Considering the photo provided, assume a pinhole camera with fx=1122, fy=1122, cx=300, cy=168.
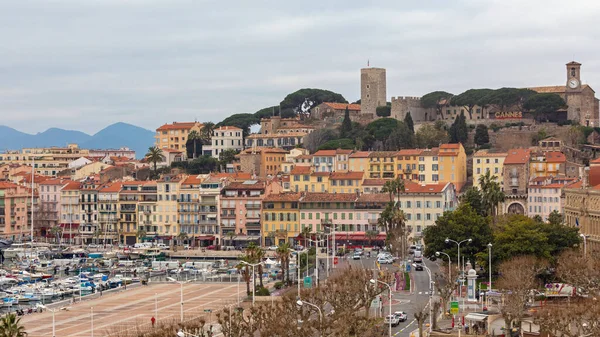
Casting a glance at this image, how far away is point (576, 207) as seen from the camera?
88.2m

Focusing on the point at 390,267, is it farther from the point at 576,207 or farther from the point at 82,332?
the point at 82,332

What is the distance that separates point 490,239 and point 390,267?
13.6 meters

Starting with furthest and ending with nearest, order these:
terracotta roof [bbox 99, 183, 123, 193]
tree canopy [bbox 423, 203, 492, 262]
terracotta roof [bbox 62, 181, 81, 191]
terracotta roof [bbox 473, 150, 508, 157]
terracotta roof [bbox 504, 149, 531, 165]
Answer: terracotta roof [bbox 62, 181, 81, 191], terracotta roof [bbox 99, 183, 123, 193], terracotta roof [bbox 473, 150, 508, 157], terracotta roof [bbox 504, 149, 531, 165], tree canopy [bbox 423, 203, 492, 262]

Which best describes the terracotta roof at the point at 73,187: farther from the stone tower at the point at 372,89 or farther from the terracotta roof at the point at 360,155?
the stone tower at the point at 372,89

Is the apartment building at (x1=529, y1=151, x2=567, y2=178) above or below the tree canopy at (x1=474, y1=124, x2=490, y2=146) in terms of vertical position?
below

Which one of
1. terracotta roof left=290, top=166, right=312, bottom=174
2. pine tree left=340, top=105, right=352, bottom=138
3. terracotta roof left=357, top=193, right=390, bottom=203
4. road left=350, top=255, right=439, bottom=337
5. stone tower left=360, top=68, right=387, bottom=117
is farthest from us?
stone tower left=360, top=68, right=387, bottom=117

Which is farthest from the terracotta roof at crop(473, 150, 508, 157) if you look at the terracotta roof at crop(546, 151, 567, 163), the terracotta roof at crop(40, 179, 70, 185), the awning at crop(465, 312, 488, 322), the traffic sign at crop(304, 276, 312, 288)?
the awning at crop(465, 312, 488, 322)

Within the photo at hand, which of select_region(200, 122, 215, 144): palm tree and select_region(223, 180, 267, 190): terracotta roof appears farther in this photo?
select_region(200, 122, 215, 144): palm tree

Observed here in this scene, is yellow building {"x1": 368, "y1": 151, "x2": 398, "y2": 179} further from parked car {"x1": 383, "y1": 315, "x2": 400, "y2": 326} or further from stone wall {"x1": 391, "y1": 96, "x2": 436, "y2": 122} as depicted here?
parked car {"x1": 383, "y1": 315, "x2": 400, "y2": 326}

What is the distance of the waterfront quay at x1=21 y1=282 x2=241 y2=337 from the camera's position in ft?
218

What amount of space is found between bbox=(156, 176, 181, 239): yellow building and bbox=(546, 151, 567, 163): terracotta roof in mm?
39196

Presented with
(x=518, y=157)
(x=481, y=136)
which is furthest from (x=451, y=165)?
(x=481, y=136)

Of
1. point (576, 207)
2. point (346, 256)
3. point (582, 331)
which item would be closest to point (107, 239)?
point (346, 256)

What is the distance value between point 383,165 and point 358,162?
3.13 m
